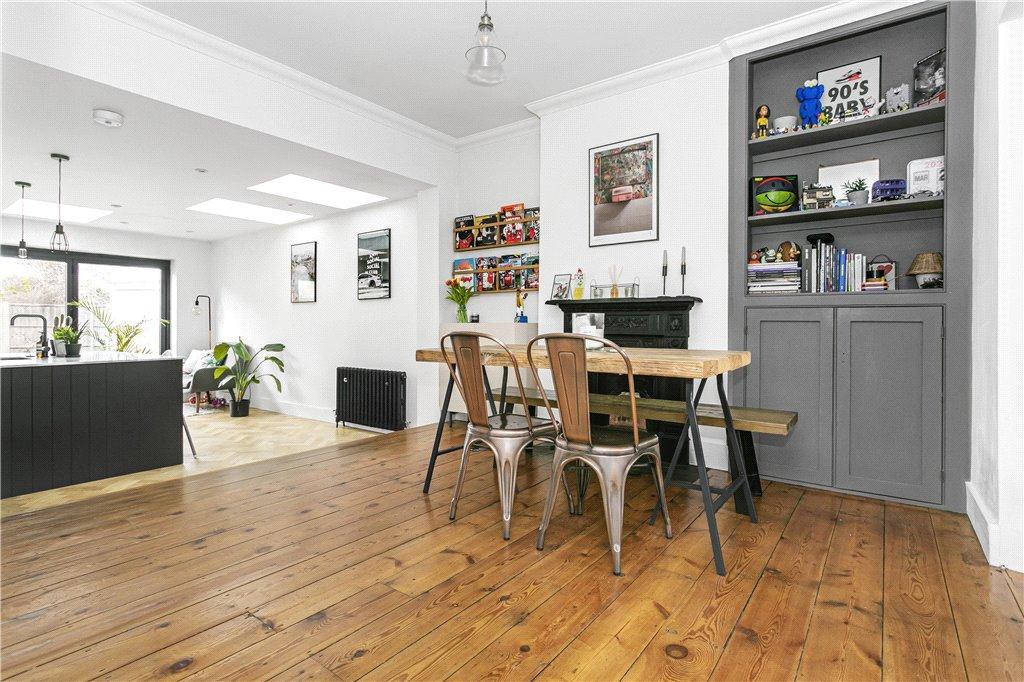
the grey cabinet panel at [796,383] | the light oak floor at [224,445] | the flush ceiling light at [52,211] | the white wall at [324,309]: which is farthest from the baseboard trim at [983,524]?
the flush ceiling light at [52,211]

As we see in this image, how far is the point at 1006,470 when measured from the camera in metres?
2.04

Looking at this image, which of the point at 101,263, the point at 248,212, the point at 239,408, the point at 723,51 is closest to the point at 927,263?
the point at 723,51

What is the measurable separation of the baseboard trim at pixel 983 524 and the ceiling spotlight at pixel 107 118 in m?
5.26

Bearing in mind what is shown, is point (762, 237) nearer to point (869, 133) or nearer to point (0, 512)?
point (869, 133)

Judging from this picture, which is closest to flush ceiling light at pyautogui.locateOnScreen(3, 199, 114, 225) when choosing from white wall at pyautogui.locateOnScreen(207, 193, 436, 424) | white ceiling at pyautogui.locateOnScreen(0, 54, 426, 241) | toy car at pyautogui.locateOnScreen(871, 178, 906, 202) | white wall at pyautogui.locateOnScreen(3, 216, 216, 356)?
white ceiling at pyautogui.locateOnScreen(0, 54, 426, 241)

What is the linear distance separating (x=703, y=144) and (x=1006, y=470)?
251cm

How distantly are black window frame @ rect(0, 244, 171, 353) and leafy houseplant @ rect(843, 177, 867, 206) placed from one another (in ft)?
28.3

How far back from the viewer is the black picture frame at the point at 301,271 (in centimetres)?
686

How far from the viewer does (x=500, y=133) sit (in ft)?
16.1

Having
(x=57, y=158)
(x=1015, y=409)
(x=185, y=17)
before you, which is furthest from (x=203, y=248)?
(x=1015, y=409)

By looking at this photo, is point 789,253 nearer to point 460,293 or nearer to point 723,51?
point 723,51

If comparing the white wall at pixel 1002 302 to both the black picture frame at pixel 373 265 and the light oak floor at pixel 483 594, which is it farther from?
the black picture frame at pixel 373 265

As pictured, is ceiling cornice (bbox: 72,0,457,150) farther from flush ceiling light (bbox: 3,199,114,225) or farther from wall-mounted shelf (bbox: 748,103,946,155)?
flush ceiling light (bbox: 3,199,114,225)

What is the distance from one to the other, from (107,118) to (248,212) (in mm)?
3419
